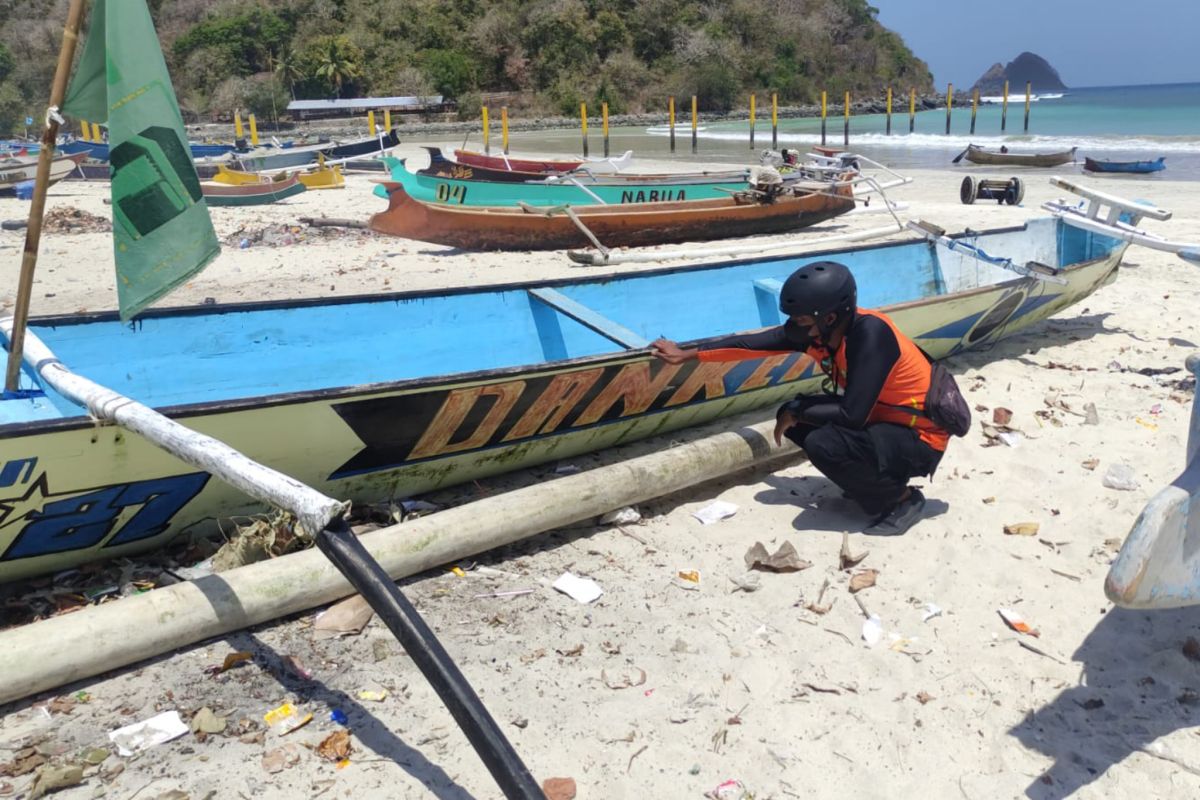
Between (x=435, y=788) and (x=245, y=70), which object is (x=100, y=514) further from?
(x=245, y=70)

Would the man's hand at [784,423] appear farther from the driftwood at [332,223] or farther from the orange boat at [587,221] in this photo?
the driftwood at [332,223]

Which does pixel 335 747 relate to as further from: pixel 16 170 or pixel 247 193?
pixel 16 170

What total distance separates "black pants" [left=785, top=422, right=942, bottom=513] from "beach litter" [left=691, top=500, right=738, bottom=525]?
0.52 meters

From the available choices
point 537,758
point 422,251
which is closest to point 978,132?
point 422,251

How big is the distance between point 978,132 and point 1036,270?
1687 inches

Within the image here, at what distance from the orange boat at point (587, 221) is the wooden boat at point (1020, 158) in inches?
560

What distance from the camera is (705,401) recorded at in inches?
211

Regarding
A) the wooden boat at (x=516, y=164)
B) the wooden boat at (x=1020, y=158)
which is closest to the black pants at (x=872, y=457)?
the wooden boat at (x=516, y=164)

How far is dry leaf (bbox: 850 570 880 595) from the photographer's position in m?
3.92

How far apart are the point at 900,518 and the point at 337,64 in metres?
57.6

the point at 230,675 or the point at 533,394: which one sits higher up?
the point at 533,394

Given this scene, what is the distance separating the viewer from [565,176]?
1334 cm

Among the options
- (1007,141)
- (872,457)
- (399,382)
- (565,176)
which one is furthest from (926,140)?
(399,382)

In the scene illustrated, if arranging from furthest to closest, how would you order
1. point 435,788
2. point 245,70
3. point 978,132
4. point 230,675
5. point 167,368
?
point 245,70, point 978,132, point 167,368, point 230,675, point 435,788
